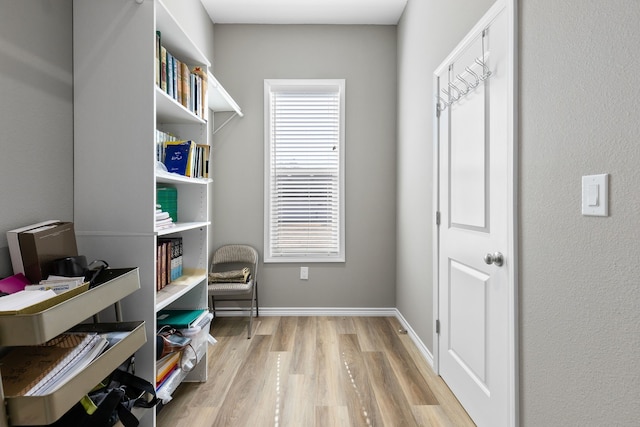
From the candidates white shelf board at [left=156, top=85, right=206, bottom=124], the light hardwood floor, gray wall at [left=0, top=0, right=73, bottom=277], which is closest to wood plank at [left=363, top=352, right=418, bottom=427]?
the light hardwood floor

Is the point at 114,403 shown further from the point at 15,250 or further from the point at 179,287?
the point at 179,287

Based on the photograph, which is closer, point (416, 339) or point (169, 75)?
point (169, 75)

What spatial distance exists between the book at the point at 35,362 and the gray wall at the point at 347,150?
8.00ft

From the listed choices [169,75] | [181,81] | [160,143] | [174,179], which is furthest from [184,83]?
[174,179]

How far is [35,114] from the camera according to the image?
1.49m

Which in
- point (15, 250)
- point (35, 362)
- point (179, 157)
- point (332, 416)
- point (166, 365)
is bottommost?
point (332, 416)

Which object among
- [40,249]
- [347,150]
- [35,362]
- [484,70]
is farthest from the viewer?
[347,150]

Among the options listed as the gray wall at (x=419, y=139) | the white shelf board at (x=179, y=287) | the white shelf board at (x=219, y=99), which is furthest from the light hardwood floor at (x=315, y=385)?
the white shelf board at (x=219, y=99)

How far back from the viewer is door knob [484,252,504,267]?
1635 mm

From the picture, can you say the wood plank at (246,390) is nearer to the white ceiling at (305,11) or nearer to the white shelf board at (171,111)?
the white shelf board at (171,111)

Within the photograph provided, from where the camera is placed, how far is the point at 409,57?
3.24 m

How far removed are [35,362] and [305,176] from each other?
281cm

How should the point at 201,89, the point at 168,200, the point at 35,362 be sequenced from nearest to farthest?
the point at 35,362 < the point at 168,200 < the point at 201,89

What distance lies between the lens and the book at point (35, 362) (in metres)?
1.09
